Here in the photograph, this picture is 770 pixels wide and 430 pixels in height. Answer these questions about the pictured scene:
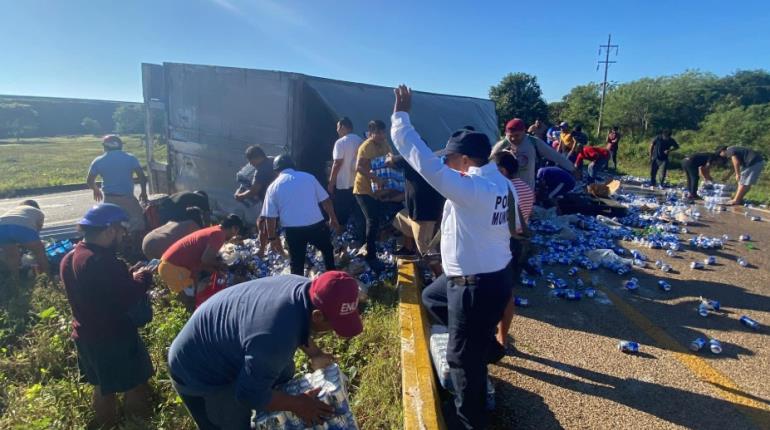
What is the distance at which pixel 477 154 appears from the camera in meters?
2.59

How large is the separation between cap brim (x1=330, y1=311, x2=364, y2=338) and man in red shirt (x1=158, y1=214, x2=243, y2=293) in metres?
2.79

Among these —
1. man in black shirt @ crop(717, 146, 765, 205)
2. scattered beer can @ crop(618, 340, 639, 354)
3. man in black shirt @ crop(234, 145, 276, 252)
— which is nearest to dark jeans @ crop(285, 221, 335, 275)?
man in black shirt @ crop(234, 145, 276, 252)

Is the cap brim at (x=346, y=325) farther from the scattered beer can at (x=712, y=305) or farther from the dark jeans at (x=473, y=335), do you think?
the scattered beer can at (x=712, y=305)

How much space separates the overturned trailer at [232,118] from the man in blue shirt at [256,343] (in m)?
4.50

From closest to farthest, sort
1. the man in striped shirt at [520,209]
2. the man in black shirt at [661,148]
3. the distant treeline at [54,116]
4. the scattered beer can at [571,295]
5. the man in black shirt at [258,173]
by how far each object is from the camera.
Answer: the man in striped shirt at [520,209], the scattered beer can at [571,295], the man in black shirt at [258,173], the man in black shirt at [661,148], the distant treeline at [54,116]

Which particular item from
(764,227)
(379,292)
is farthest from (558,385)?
(764,227)

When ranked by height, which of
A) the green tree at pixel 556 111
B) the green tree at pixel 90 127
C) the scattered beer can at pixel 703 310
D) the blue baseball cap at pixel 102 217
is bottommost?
the scattered beer can at pixel 703 310

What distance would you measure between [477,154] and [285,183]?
2.39 meters

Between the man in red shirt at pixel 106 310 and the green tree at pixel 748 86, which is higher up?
the green tree at pixel 748 86

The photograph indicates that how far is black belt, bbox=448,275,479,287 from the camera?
8.33 ft

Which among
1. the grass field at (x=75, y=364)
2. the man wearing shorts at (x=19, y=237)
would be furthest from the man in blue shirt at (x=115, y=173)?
the grass field at (x=75, y=364)

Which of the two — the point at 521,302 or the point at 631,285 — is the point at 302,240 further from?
the point at 631,285

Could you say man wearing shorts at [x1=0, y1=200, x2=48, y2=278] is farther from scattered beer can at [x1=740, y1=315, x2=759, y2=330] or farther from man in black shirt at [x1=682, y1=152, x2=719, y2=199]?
man in black shirt at [x1=682, y1=152, x2=719, y2=199]

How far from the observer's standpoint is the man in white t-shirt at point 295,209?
14.4 feet
